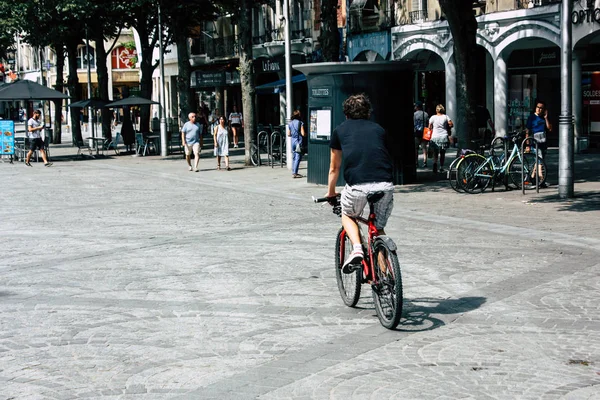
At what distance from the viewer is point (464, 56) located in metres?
19.7

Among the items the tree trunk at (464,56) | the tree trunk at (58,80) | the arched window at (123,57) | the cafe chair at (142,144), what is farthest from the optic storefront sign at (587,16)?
the arched window at (123,57)

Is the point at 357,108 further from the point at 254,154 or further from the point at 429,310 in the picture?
the point at 254,154

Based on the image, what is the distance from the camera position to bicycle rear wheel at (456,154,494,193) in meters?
18.6

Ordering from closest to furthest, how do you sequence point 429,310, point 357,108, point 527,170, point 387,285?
point 387,285 → point 357,108 → point 429,310 → point 527,170

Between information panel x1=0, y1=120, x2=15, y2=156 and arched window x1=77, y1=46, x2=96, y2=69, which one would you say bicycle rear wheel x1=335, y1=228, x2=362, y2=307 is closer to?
information panel x1=0, y1=120, x2=15, y2=156

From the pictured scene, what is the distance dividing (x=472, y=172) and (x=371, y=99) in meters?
2.71

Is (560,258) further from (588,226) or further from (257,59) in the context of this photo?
(257,59)

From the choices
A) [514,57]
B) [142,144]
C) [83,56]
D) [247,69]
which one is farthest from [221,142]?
[83,56]

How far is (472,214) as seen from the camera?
49.9 feet

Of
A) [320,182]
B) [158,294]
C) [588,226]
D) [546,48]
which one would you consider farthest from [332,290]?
[546,48]

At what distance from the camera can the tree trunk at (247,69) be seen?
91.3ft

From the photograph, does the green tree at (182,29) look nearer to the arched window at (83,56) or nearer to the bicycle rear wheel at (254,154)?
the bicycle rear wheel at (254,154)

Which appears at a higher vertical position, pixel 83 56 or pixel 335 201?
pixel 83 56

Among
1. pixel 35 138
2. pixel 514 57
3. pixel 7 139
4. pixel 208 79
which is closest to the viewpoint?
pixel 35 138
